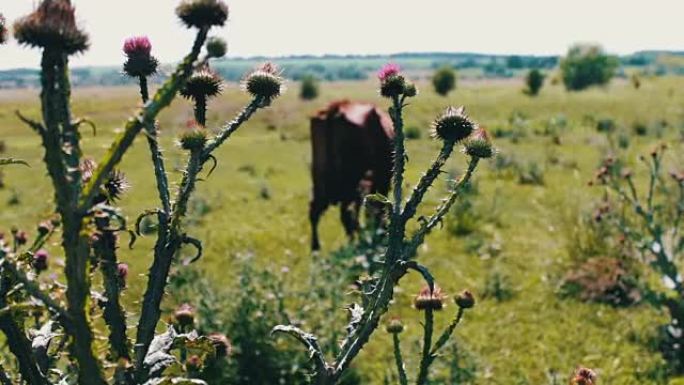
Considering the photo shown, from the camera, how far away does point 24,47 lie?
53.0 inches

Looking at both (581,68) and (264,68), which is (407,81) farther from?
(581,68)

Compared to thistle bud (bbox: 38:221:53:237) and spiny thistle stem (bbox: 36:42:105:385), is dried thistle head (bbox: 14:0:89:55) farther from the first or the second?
thistle bud (bbox: 38:221:53:237)

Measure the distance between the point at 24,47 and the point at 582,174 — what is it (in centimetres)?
1892

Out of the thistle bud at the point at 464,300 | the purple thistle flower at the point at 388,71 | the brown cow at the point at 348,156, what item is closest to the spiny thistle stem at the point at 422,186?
the purple thistle flower at the point at 388,71

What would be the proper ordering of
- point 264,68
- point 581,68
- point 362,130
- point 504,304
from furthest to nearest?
point 581,68
point 362,130
point 504,304
point 264,68

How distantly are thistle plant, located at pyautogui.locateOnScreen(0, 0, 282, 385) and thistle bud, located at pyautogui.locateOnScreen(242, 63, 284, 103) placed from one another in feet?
0.04

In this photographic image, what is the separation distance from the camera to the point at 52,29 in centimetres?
130

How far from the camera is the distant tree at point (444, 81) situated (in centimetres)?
8196

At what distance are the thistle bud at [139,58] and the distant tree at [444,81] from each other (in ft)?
254

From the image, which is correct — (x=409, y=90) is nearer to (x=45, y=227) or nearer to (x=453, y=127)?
(x=453, y=127)

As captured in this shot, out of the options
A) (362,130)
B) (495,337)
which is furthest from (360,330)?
(362,130)

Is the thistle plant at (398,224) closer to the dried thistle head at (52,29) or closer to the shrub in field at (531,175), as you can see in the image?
the dried thistle head at (52,29)

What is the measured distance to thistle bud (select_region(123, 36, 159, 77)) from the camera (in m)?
1.92

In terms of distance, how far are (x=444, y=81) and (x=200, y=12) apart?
85.5m
